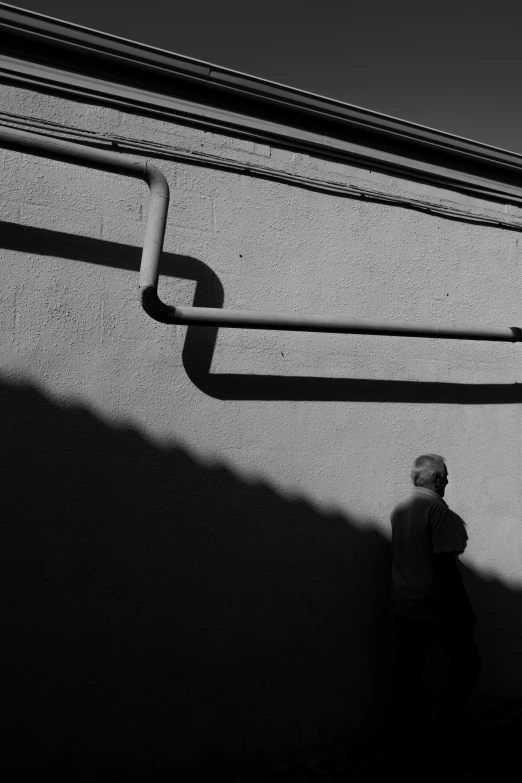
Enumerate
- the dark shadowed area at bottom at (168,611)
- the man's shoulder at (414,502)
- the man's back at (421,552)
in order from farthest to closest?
1. the man's shoulder at (414,502)
2. the man's back at (421,552)
3. the dark shadowed area at bottom at (168,611)

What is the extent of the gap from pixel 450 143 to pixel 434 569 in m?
2.59

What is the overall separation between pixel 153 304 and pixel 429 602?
2045 millimetres

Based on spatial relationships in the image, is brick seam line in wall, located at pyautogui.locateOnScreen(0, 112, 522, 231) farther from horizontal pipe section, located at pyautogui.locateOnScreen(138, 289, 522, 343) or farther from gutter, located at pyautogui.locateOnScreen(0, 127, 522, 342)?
horizontal pipe section, located at pyautogui.locateOnScreen(138, 289, 522, 343)

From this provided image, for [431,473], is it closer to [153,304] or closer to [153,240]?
[153,304]

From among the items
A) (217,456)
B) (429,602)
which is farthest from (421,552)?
(217,456)

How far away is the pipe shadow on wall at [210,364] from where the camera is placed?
10.5 ft

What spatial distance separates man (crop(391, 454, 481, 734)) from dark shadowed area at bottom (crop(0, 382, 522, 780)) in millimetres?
191

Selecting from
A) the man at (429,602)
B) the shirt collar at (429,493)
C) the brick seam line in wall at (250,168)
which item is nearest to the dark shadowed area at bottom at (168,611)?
the man at (429,602)

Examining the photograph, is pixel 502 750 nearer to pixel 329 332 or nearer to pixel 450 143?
pixel 329 332

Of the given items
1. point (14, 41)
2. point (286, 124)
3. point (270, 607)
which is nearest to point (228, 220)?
point (286, 124)

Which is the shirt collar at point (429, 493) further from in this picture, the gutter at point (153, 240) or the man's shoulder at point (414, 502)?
the gutter at point (153, 240)

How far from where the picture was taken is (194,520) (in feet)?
11.3

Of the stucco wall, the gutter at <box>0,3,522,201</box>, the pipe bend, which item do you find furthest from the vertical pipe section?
the gutter at <box>0,3,522,201</box>

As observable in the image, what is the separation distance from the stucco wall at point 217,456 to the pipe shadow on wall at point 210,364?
11 mm
